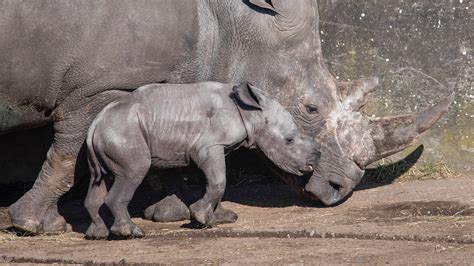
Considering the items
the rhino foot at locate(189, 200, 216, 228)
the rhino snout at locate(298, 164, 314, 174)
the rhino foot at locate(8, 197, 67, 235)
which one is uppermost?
the rhino snout at locate(298, 164, 314, 174)

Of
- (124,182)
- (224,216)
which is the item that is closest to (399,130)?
(224,216)

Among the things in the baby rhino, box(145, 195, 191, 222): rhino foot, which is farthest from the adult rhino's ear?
box(145, 195, 191, 222): rhino foot

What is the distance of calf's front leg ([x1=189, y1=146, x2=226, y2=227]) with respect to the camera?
8.25 metres

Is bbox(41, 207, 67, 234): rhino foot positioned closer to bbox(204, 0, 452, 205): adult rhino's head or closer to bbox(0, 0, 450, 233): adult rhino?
bbox(0, 0, 450, 233): adult rhino

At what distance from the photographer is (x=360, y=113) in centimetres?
917

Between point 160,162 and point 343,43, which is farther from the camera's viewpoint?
point 343,43

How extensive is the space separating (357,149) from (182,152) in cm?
130

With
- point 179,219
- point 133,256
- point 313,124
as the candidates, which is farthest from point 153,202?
point 133,256

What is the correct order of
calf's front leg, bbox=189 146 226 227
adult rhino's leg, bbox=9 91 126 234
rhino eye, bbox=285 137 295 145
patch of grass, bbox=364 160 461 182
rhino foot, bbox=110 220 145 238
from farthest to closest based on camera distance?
patch of grass, bbox=364 160 461 182 < adult rhino's leg, bbox=9 91 126 234 < rhino eye, bbox=285 137 295 145 < calf's front leg, bbox=189 146 226 227 < rhino foot, bbox=110 220 145 238

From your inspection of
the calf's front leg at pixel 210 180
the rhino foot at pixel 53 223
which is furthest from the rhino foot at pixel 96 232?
the calf's front leg at pixel 210 180

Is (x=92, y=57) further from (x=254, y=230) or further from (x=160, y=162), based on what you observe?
(x=254, y=230)

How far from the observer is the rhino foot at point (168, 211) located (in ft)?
29.2

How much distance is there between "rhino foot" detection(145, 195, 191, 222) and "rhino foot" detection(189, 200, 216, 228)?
556mm

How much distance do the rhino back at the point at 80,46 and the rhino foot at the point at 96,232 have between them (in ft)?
2.82
